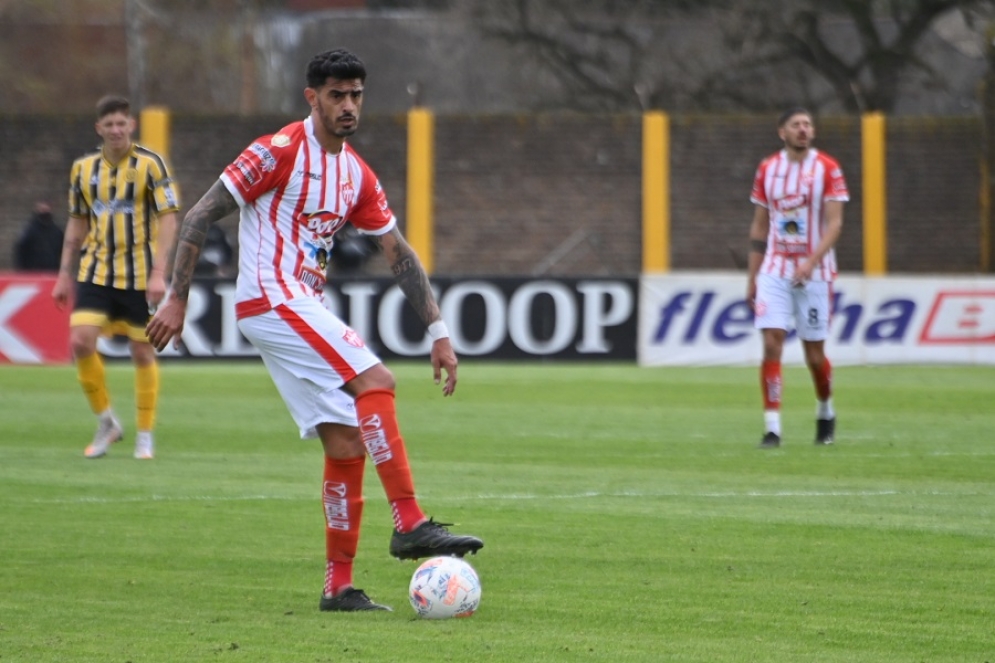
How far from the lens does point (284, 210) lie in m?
6.18

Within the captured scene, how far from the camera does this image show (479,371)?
59.8ft

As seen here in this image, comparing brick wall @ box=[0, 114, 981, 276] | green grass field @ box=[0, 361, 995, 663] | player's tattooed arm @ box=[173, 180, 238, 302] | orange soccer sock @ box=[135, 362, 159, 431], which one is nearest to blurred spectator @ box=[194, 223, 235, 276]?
brick wall @ box=[0, 114, 981, 276]

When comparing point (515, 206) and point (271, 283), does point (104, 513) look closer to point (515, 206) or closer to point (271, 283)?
point (271, 283)

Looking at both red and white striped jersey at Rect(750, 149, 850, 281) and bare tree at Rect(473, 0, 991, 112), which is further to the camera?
bare tree at Rect(473, 0, 991, 112)

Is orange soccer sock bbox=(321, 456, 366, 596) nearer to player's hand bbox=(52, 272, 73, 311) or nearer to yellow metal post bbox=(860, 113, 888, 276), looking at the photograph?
player's hand bbox=(52, 272, 73, 311)

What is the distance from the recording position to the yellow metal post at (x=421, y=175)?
2581 centimetres

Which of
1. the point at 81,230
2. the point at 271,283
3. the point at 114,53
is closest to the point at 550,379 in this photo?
the point at 81,230

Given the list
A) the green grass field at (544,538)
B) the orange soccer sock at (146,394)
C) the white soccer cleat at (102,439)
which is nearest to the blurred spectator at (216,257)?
the green grass field at (544,538)

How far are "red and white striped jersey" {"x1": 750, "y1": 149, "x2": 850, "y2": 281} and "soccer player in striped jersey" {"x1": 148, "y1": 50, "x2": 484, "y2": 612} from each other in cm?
571

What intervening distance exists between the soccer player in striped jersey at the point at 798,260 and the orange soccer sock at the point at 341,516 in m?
5.64

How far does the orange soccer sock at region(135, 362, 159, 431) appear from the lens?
10773mm

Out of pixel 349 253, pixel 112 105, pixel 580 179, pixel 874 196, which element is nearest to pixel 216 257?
pixel 349 253

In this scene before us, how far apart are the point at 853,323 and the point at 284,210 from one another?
13766 mm

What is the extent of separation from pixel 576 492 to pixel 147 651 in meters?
4.04
